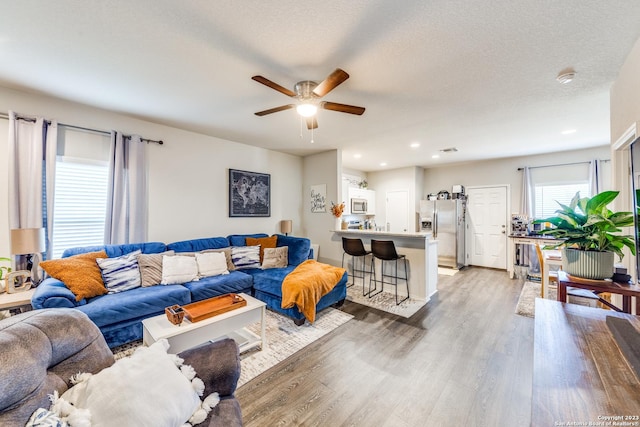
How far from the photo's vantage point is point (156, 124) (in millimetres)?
3488

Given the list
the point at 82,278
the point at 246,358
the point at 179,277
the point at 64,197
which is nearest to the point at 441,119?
the point at 246,358

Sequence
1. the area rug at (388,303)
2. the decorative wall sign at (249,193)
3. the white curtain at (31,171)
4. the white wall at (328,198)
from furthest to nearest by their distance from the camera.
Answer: the white wall at (328,198) < the decorative wall sign at (249,193) < the area rug at (388,303) < the white curtain at (31,171)

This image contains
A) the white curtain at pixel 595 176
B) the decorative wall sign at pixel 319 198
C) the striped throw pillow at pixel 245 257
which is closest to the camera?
the striped throw pillow at pixel 245 257

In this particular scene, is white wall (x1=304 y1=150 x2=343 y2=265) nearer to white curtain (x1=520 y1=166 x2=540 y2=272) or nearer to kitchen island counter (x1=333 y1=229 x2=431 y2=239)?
kitchen island counter (x1=333 y1=229 x2=431 y2=239)

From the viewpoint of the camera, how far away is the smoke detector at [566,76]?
83.7 inches

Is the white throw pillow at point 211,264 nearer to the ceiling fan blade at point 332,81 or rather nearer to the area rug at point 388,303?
the area rug at point 388,303

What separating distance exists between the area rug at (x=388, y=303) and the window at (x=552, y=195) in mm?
3666

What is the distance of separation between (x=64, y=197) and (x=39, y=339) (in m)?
2.67

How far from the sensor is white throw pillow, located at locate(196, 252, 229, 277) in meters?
3.20

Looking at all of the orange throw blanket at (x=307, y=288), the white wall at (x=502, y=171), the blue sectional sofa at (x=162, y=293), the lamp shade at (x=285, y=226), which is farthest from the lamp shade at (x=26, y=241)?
the white wall at (x=502, y=171)

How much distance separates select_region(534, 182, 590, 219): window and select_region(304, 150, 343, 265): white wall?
4160 mm

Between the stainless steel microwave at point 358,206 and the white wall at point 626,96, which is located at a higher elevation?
the white wall at point 626,96

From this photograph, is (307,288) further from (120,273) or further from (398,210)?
(398,210)

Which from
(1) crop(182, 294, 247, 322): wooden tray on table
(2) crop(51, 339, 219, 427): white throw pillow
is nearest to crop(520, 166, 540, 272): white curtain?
(1) crop(182, 294, 247, 322): wooden tray on table
